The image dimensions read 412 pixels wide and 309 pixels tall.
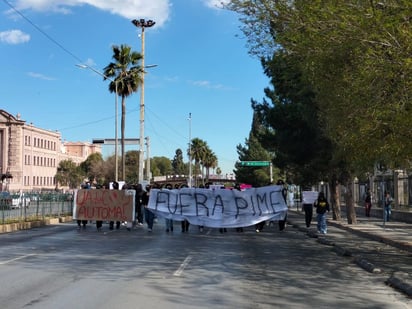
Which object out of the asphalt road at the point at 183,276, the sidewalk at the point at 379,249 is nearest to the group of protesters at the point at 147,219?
the sidewalk at the point at 379,249

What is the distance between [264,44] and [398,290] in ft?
19.4

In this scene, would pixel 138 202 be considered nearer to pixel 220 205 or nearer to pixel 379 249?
pixel 220 205

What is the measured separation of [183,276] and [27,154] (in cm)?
9360

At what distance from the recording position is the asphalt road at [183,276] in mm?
7973

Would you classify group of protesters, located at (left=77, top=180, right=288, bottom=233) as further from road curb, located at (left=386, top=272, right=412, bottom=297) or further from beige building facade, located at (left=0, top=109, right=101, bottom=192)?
beige building facade, located at (left=0, top=109, right=101, bottom=192)

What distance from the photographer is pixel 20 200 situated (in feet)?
79.9

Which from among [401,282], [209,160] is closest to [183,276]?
[401,282]

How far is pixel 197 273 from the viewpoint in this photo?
34.4 feet

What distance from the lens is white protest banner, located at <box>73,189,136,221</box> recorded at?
Result: 21609 millimetres

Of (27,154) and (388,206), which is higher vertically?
(27,154)

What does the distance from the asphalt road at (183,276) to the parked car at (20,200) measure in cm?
729

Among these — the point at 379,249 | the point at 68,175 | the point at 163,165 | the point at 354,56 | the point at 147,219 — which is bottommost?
the point at 379,249

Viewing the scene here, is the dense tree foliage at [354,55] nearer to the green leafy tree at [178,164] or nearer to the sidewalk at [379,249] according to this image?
the sidewalk at [379,249]

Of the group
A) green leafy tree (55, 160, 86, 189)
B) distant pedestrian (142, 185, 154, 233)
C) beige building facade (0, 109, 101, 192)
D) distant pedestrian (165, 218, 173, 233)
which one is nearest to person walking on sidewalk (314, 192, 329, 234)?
distant pedestrian (165, 218, 173, 233)
